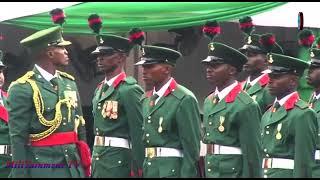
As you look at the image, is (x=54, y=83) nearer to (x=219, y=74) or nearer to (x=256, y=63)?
(x=219, y=74)

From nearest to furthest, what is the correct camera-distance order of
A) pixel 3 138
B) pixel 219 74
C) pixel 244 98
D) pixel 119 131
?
1. pixel 244 98
2. pixel 219 74
3. pixel 119 131
4. pixel 3 138

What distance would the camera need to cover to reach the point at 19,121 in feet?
23.0

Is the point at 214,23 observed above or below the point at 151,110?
above

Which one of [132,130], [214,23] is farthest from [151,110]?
[214,23]

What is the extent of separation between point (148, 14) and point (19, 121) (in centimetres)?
297

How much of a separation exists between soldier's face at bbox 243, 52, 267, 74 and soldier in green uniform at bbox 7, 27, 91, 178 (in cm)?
240

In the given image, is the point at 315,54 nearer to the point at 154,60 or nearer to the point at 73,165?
the point at 154,60

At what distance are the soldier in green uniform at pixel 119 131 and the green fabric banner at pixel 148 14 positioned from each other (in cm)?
170

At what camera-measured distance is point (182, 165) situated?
7.26 meters

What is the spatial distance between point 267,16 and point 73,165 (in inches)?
136

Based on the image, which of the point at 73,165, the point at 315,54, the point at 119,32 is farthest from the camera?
the point at 119,32

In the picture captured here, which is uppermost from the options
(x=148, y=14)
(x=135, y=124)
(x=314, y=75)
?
(x=148, y=14)

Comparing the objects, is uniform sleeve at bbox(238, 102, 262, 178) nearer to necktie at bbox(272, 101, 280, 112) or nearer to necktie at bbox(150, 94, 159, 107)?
necktie at bbox(272, 101, 280, 112)

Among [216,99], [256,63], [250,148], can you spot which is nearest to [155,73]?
[216,99]
